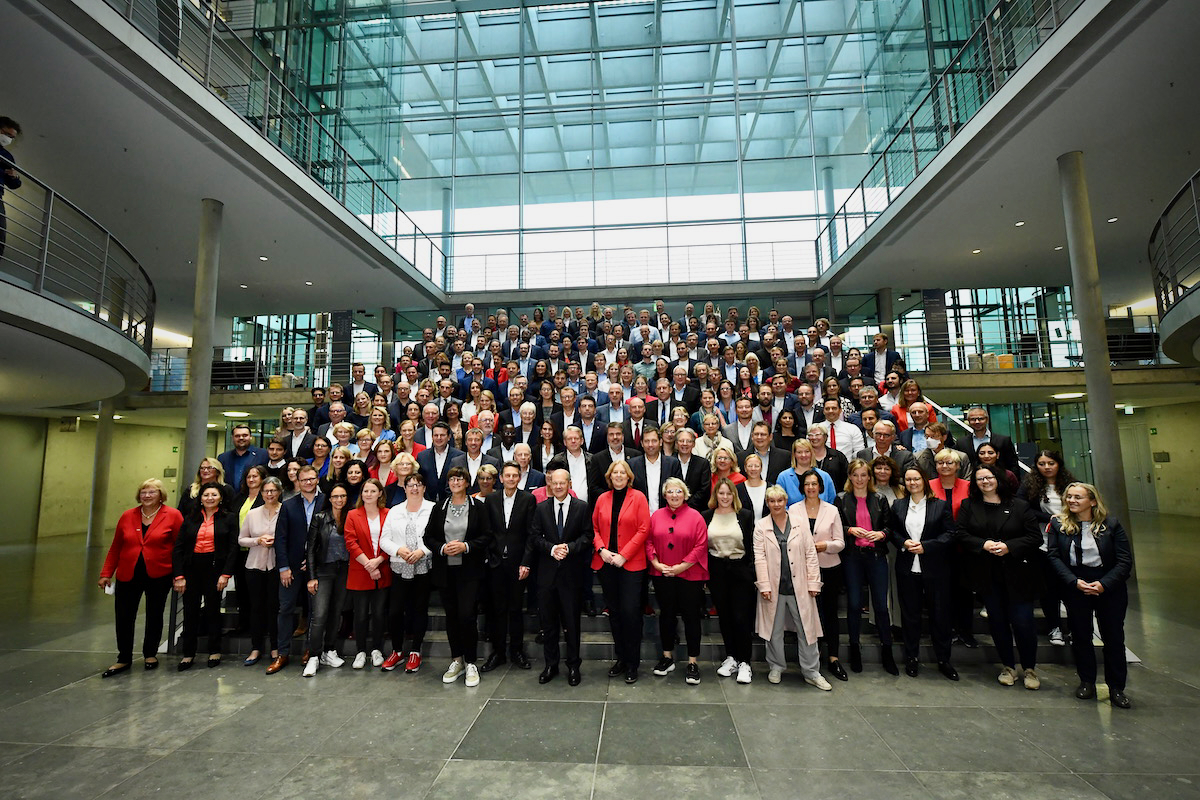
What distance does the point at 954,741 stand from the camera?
3799 millimetres

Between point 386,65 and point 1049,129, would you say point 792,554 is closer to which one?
point 1049,129

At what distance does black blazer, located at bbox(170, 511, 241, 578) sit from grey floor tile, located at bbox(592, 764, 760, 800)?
3934 millimetres

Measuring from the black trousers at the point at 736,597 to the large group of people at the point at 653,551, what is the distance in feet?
0.06

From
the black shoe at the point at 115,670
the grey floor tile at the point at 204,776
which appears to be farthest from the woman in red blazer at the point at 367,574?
the black shoe at the point at 115,670

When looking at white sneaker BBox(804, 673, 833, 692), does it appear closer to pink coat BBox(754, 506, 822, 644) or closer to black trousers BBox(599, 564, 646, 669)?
pink coat BBox(754, 506, 822, 644)

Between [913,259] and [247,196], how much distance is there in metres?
12.9

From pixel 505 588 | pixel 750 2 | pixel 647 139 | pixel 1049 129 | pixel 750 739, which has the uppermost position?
pixel 750 2

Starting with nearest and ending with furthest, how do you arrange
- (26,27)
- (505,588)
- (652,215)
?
1. (505,588)
2. (26,27)
3. (652,215)

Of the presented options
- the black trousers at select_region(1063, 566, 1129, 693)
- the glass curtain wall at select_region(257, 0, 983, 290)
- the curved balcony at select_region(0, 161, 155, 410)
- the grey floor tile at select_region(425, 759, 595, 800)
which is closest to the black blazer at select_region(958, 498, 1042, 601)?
the black trousers at select_region(1063, 566, 1129, 693)

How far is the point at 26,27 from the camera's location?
600cm

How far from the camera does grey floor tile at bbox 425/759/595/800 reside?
3.25 m

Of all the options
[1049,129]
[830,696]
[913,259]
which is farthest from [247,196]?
[913,259]

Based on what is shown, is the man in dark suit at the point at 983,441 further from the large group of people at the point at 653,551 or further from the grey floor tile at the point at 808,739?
the grey floor tile at the point at 808,739

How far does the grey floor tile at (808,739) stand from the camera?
3555 mm
